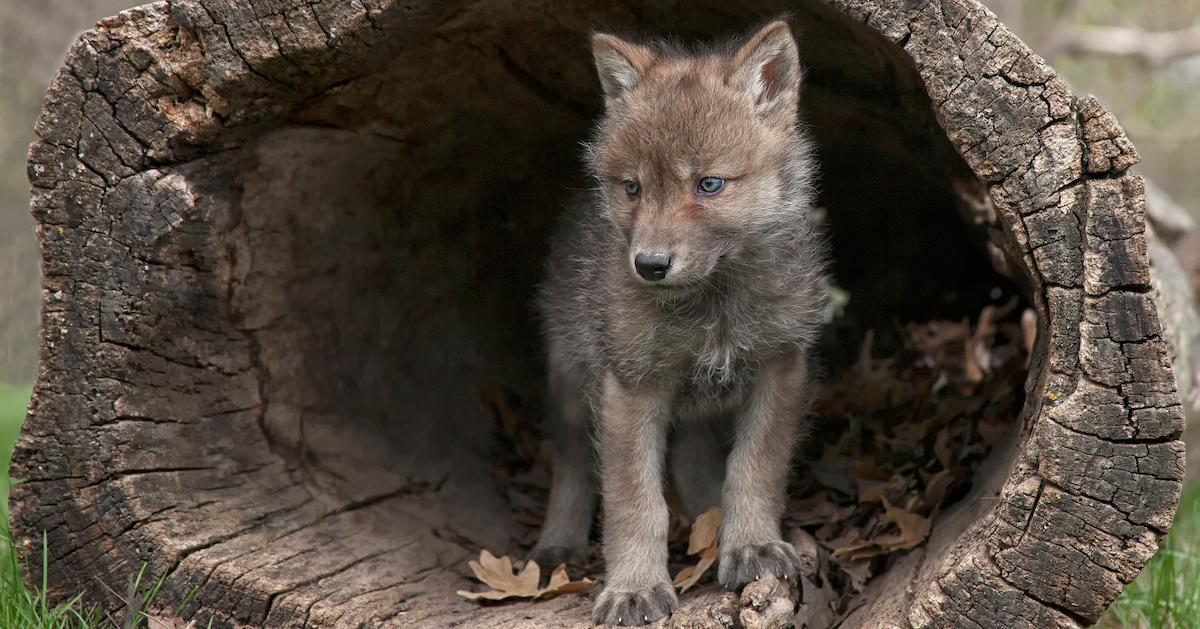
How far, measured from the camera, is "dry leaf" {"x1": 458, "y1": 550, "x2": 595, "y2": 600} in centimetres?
372

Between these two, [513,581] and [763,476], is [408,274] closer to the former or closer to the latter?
[513,581]

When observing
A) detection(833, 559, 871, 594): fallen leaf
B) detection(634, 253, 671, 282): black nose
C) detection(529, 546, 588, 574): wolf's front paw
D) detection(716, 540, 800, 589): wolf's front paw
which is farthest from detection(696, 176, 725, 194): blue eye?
detection(529, 546, 588, 574): wolf's front paw

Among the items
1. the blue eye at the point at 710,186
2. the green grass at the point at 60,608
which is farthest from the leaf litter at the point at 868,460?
the blue eye at the point at 710,186

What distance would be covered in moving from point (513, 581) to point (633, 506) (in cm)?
54

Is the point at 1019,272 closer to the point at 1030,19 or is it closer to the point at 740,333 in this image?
the point at 740,333

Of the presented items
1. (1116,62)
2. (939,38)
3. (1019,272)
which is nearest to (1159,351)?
(939,38)

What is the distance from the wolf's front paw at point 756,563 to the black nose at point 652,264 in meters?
0.90

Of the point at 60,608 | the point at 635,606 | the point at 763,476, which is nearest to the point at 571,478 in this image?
the point at 763,476

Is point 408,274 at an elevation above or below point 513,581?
above

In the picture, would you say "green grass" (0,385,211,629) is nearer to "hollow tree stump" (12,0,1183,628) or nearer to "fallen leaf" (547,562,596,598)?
"hollow tree stump" (12,0,1183,628)

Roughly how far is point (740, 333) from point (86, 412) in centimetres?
201

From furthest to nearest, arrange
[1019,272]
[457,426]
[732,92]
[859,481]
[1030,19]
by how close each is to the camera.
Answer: [1030,19] < [457,426] < [859,481] < [1019,272] < [732,92]

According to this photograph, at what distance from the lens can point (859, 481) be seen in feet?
14.4

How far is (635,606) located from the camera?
336 cm
